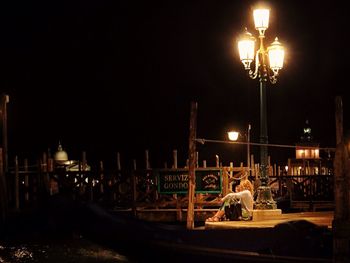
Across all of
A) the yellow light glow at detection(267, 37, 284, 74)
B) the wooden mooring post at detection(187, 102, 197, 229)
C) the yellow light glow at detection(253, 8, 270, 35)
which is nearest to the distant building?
the wooden mooring post at detection(187, 102, 197, 229)

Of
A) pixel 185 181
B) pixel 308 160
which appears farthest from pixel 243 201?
pixel 308 160

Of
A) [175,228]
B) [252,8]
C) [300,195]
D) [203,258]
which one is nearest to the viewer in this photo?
[203,258]

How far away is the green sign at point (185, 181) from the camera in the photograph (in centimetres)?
1745

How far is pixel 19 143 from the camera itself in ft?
172

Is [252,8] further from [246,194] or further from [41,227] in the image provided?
[41,227]

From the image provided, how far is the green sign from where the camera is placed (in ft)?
57.3

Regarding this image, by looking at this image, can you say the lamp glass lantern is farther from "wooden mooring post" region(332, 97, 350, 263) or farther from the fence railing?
"wooden mooring post" region(332, 97, 350, 263)

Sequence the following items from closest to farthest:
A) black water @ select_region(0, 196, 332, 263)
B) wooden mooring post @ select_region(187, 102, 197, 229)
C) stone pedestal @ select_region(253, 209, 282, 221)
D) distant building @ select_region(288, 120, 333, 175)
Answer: black water @ select_region(0, 196, 332, 263) < stone pedestal @ select_region(253, 209, 282, 221) < wooden mooring post @ select_region(187, 102, 197, 229) < distant building @ select_region(288, 120, 333, 175)

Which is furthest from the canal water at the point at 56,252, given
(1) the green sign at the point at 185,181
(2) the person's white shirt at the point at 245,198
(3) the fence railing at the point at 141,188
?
(2) the person's white shirt at the point at 245,198

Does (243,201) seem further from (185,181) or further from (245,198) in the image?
(185,181)

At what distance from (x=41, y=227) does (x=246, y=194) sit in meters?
6.06

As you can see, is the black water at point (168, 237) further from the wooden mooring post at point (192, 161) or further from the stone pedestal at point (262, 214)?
the wooden mooring post at point (192, 161)

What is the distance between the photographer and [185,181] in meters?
17.5

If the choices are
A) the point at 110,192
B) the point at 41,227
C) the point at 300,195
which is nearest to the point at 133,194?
the point at 110,192
